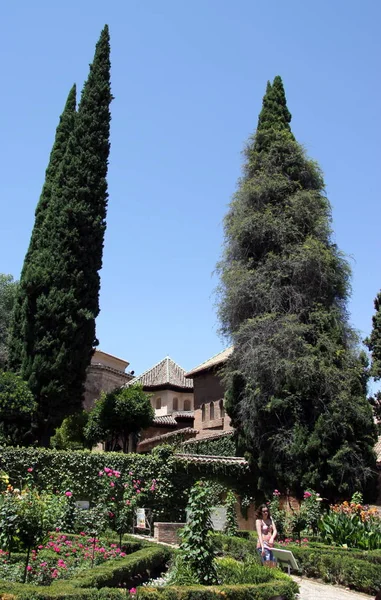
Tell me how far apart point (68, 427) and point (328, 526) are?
21.0 m

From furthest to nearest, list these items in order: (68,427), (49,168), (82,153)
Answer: (68,427), (49,168), (82,153)

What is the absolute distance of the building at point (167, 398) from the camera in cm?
4047

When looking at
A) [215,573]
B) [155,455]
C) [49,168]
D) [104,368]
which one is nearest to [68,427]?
[104,368]

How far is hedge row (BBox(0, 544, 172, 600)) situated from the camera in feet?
22.5

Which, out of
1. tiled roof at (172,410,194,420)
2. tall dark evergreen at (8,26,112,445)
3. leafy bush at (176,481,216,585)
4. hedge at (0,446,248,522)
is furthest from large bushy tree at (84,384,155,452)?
leafy bush at (176,481,216,585)

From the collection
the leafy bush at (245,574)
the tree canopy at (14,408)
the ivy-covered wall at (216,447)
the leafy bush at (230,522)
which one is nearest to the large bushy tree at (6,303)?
the ivy-covered wall at (216,447)

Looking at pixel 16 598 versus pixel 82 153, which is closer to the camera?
pixel 16 598

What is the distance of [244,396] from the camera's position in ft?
79.8

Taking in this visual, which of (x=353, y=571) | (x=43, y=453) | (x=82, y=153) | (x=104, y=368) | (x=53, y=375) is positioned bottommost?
(x=353, y=571)

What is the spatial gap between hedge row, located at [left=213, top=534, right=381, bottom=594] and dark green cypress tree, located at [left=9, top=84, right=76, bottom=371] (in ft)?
49.8

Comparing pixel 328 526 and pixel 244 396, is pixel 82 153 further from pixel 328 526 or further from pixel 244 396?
pixel 328 526

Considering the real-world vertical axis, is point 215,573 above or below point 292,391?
below

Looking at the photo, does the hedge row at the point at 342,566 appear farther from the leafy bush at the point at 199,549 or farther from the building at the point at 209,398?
the building at the point at 209,398

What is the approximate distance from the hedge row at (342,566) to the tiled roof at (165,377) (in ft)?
101
